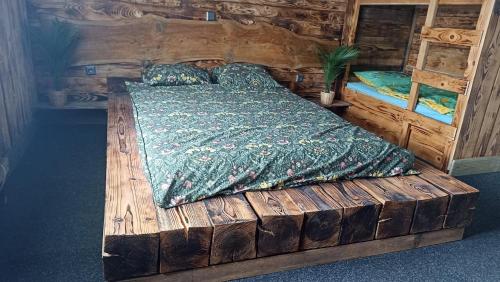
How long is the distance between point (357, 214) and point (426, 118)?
5.26 ft

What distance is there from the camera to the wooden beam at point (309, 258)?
1507 mm

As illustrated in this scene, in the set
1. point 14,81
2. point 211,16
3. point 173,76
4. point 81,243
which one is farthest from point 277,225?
point 211,16

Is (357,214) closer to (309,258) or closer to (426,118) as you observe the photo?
(309,258)

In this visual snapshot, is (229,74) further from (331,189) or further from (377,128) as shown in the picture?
(331,189)

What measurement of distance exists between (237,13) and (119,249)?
2.81 metres

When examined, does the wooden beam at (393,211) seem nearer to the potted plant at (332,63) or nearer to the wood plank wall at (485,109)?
the wood plank wall at (485,109)

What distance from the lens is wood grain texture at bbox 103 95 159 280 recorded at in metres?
1.33

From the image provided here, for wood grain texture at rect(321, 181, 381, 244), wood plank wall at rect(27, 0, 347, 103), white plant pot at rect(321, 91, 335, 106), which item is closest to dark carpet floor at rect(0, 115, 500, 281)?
wood grain texture at rect(321, 181, 381, 244)

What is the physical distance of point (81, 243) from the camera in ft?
5.79

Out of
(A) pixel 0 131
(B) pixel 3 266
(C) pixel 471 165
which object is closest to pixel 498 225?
(C) pixel 471 165

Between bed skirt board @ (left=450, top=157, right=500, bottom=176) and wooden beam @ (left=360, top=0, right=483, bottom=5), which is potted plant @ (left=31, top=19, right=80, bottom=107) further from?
bed skirt board @ (left=450, top=157, right=500, bottom=176)

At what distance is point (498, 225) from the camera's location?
217cm

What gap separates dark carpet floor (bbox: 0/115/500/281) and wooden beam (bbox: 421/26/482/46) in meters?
1.07

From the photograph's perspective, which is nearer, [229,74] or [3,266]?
[3,266]
